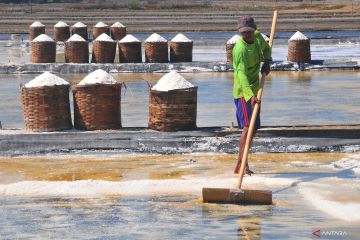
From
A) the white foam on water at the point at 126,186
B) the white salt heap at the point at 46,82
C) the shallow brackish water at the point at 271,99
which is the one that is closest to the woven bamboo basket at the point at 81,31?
the shallow brackish water at the point at 271,99

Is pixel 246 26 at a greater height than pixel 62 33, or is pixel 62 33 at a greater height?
pixel 246 26

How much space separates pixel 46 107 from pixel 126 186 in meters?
2.95

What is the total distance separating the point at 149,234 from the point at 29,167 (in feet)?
12.9

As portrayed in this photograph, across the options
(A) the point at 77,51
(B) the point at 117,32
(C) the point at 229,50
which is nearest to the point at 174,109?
(C) the point at 229,50

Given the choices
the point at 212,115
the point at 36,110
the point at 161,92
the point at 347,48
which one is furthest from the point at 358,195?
the point at 347,48

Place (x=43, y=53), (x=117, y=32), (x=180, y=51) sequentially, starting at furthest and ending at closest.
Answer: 1. (x=117, y=32)
2. (x=43, y=53)
3. (x=180, y=51)

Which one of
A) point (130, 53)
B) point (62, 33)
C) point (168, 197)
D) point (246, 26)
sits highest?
point (246, 26)

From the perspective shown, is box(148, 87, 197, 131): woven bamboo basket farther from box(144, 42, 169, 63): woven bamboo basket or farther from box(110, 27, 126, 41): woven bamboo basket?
box(110, 27, 126, 41): woven bamboo basket

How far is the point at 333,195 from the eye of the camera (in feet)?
33.4

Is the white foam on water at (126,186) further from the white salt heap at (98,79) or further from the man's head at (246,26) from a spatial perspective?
the white salt heap at (98,79)

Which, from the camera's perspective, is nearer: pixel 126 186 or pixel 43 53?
pixel 126 186

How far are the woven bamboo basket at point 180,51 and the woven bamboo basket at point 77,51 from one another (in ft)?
7.47

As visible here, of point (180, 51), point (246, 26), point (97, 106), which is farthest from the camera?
point (180, 51)

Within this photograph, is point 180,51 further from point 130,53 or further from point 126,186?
point 126,186
